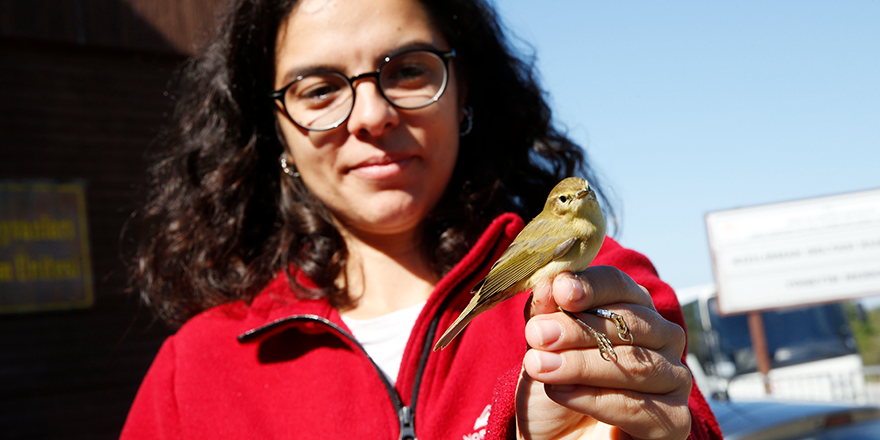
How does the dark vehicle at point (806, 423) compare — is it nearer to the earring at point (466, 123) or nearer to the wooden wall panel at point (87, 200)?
the earring at point (466, 123)

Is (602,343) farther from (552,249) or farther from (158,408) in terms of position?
(158,408)

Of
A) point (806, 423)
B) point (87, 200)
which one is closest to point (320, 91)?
point (806, 423)

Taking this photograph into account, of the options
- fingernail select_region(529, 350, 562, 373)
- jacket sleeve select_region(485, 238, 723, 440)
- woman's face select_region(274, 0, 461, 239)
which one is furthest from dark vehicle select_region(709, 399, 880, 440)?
fingernail select_region(529, 350, 562, 373)

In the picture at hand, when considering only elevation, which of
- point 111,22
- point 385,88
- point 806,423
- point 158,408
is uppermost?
point 111,22

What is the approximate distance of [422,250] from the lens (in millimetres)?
2357

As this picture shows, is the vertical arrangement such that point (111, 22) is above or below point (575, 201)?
above

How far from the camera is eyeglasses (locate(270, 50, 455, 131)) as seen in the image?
206cm

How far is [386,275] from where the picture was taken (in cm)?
232

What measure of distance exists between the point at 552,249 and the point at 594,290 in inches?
6.7

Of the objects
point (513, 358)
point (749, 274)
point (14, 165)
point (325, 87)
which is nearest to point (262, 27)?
point (325, 87)

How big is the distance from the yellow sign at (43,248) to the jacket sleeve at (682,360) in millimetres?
6143

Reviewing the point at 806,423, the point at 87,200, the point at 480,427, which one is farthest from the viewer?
the point at 87,200

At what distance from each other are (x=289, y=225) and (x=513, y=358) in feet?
3.61

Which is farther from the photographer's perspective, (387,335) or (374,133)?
(387,335)
